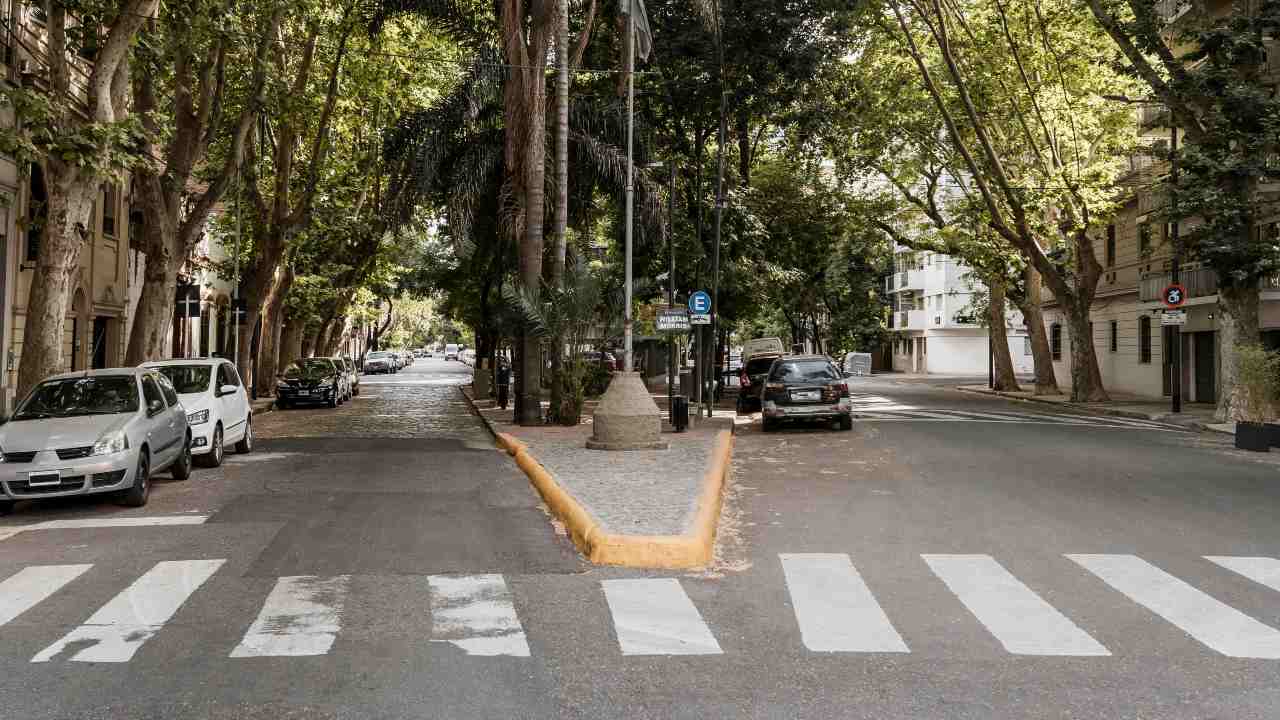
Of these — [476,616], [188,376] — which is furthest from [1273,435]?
[188,376]

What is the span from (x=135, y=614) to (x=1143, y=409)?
2953 centimetres

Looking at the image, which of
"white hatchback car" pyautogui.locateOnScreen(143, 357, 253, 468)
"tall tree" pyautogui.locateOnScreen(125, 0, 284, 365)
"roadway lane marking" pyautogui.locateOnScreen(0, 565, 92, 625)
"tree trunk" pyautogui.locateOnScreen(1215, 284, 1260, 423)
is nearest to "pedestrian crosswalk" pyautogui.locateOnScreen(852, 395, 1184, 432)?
"tree trunk" pyautogui.locateOnScreen(1215, 284, 1260, 423)

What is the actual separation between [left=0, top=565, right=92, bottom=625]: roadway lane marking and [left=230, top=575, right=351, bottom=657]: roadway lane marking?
5.00 ft

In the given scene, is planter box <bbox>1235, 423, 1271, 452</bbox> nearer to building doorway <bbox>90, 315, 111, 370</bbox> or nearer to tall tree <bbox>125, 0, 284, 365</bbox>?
tall tree <bbox>125, 0, 284, 365</bbox>

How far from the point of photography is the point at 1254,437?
731 inches

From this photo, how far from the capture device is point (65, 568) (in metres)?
8.39

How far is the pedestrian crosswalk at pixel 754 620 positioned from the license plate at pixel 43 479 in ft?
9.24

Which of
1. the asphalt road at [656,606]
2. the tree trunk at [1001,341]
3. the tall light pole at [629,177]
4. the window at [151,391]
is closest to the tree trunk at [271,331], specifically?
the tall light pole at [629,177]

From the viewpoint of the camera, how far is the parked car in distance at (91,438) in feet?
35.9

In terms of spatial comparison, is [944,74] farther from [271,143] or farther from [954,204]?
[271,143]

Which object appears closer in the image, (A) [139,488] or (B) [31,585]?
(B) [31,585]

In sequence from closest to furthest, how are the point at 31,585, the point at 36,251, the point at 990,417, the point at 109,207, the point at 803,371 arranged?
the point at 31,585
the point at 803,371
the point at 36,251
the point at 990,417
the point at 109,207

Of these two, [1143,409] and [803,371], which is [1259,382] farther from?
[1143,409]

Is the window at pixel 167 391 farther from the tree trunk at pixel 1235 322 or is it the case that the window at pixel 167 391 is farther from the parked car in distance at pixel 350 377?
the parked car in distance at pixel 350 377
